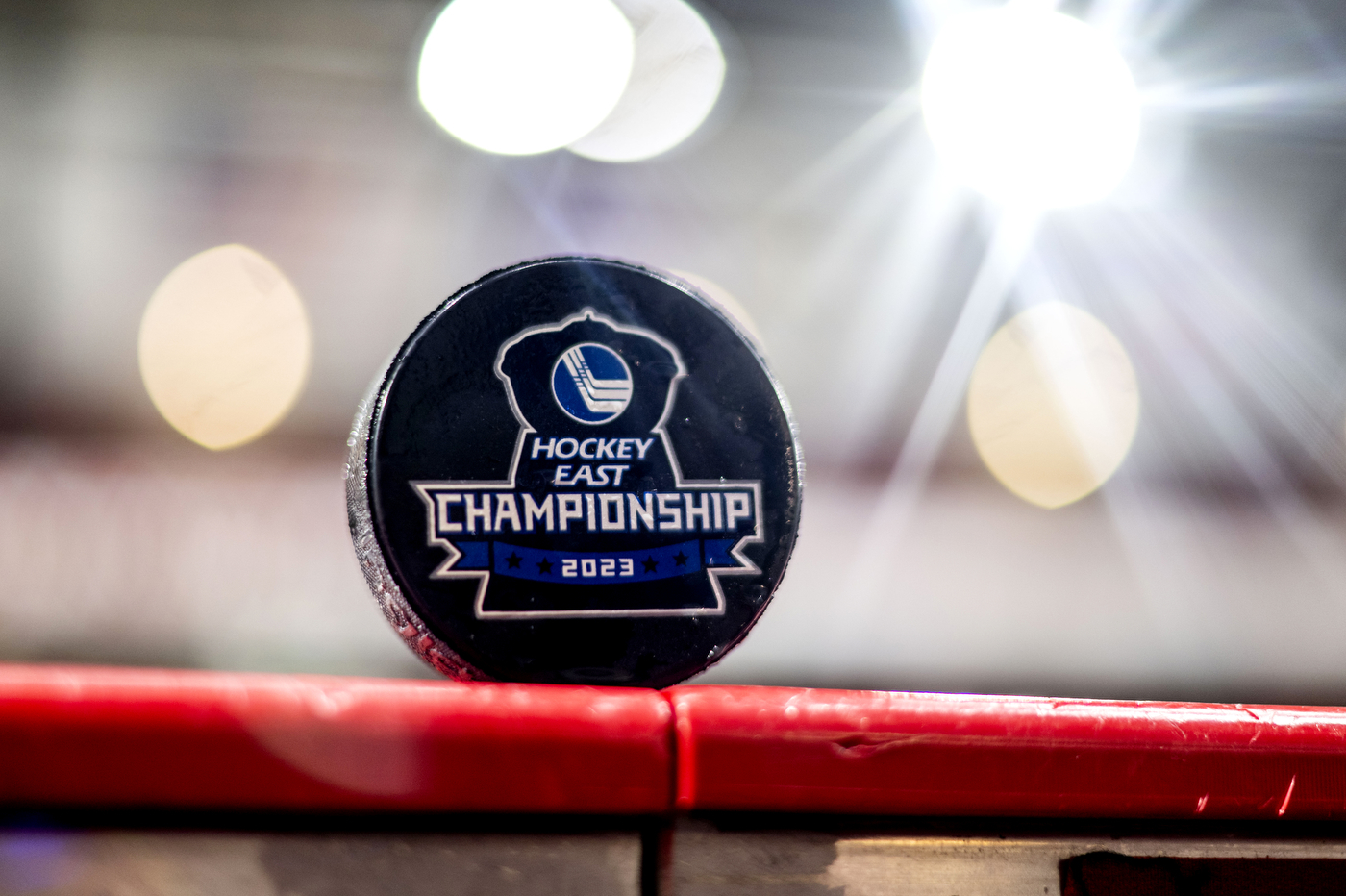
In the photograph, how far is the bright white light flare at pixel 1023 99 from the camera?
11.3 ft

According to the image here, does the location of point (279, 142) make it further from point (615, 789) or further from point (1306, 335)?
point (1306, 335)

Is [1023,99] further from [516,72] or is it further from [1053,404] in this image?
[516,72]

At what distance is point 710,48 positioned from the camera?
362 centimetres

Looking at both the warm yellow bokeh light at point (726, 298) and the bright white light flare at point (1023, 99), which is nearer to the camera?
the bright white light flare at point (1023, 99)

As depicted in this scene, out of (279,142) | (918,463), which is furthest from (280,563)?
(918,463)

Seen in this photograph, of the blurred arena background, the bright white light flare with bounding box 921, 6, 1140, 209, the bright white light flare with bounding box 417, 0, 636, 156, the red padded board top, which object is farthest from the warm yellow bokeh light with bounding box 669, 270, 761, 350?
the red padded board top

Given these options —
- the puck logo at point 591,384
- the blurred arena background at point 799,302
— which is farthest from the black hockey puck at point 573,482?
the blurred arena background at point 799,302

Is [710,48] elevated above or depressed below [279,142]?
above

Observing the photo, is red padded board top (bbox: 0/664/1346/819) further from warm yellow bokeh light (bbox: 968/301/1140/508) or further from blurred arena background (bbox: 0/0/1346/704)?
warm yellow bokeh light (bbox: 968/301/1140/508)

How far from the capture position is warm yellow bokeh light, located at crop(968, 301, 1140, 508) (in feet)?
12.1

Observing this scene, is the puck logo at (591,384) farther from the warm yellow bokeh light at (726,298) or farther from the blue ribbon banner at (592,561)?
the warm yellow bokeh light at (726,298)

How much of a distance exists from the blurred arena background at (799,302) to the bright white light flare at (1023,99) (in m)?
0.15

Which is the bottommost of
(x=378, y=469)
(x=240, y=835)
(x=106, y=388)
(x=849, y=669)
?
(x=240, y=835)

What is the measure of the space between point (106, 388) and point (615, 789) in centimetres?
335
